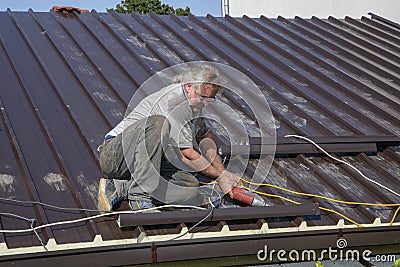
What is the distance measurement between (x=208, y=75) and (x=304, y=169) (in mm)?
1542

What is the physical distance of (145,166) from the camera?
4.64 meters

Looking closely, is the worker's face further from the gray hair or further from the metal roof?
the metal roof

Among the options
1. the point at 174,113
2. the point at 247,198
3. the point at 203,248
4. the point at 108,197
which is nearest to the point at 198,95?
the point at 174,113

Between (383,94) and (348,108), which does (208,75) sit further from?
(383,94)

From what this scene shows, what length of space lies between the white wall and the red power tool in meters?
12.7

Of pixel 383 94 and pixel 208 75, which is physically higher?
pixel 383 94

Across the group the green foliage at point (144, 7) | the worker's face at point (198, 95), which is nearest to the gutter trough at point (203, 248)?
the worker's face at point (198, 95)

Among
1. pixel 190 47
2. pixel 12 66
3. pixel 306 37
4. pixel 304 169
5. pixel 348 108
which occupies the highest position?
pixel 306 37

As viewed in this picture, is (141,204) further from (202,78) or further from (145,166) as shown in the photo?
(202,78)

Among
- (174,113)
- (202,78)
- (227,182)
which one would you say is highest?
(202,78)

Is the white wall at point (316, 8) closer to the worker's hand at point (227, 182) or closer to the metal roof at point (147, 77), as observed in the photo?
the metal roof at point (147, 77)

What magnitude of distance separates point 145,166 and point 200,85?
2.57 ft

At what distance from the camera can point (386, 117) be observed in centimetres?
709

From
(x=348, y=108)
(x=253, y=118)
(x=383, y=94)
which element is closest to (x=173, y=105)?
(x=253, y=118)
